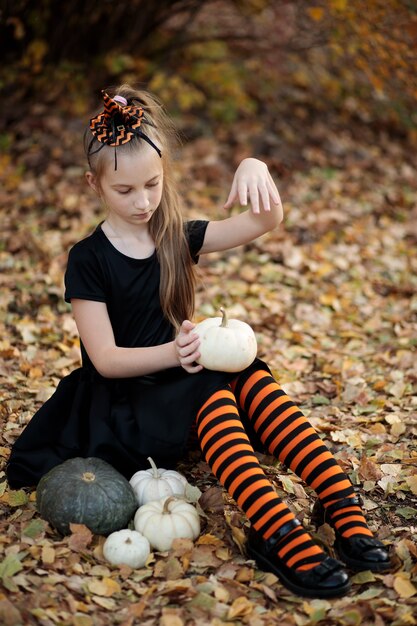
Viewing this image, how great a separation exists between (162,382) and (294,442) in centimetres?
54

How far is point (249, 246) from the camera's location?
5816 millimetres

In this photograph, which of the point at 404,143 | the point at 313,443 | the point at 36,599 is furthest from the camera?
the point at 404,143

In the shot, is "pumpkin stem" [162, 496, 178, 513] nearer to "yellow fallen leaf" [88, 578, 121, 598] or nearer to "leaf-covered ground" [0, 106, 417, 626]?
"leaf-covered ground" [0, 106, 417, 626]

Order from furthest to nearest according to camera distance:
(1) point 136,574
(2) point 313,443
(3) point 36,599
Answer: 1. (2) point 313,443
2. (1) point 136,574
3. (3) point 36,599

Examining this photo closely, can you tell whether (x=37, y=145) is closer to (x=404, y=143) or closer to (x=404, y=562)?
(x=404, y=143)

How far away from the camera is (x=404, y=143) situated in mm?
8102

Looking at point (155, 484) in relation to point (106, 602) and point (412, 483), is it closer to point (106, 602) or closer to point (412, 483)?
point (106, 602)

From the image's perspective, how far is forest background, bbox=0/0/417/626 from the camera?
2527 millimetres

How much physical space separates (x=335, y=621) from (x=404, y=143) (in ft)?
21.4

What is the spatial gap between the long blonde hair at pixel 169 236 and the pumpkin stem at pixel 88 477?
0.68 metres

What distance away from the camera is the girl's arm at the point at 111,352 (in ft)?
9.30

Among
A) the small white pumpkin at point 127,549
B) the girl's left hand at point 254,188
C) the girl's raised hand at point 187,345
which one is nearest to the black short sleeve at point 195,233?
the girl's left hand at point 254,188

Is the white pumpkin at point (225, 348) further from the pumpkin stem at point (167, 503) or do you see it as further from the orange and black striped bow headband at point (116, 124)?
the orange and black striped bow headband at point (116, 124)

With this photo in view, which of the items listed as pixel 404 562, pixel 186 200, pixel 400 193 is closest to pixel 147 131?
pixel 404 562
